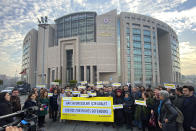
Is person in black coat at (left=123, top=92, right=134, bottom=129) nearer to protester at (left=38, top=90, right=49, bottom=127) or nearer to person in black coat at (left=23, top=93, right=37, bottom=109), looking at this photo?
protester at (left=38, top=90, right=49, bottom=127)

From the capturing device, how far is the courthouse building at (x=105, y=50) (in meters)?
44.4

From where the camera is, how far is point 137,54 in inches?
1897

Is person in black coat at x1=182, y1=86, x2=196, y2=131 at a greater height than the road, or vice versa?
person in black coat at x1=182, y1=86, x2=196, y2=131

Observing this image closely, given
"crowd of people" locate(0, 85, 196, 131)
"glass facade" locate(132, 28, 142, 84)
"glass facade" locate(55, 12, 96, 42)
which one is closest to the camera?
"crowd of people" locate(0, 85, 196, 131)

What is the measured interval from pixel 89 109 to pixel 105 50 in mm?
39461

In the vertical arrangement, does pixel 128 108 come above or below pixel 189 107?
below

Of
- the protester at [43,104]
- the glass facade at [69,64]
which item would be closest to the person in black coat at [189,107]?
the protester at [43,104]

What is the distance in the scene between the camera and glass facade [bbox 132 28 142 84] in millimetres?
46938

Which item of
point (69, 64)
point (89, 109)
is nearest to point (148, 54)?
point (69, 64)

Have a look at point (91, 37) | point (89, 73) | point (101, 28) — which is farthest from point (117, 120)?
point (91, 37)

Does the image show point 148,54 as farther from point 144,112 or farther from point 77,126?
point 77,126

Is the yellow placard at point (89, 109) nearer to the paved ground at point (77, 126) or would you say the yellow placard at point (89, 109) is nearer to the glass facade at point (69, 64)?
the paved ground at point (77, 126)

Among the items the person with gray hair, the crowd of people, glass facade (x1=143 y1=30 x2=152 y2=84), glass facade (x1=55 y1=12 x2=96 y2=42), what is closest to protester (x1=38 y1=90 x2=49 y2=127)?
the crowd of people

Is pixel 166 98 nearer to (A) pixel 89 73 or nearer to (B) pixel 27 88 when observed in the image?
(B) pixel 27 88
